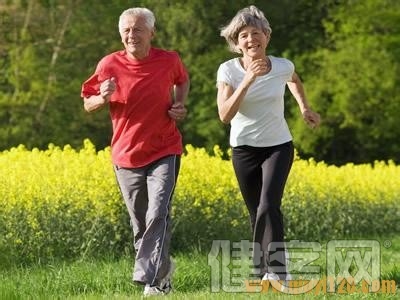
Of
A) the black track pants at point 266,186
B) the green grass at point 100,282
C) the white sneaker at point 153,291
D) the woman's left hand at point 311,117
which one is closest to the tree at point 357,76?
the green grass at point 100,282

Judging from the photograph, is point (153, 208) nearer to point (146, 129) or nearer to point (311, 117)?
point (146, 129)

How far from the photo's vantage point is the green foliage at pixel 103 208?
35.1 feet

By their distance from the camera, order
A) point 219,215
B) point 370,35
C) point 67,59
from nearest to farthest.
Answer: point 219,215, point 67,59, point 370,35

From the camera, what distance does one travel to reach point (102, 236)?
36.1 ft

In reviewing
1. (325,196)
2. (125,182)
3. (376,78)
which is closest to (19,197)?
(125,182)

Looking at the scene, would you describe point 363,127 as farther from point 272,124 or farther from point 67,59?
point 272,124

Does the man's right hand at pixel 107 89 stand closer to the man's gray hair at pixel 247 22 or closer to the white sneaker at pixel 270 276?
the man's gray hair at pixel 247 22

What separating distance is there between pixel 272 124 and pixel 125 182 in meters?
0.97

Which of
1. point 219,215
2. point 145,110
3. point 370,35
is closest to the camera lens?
point 145,110

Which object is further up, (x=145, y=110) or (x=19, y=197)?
(x=145, y=110)

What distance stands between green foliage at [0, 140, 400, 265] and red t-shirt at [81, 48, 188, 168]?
9.59 ft

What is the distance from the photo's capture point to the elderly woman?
7.62 metres

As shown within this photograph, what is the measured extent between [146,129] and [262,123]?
0.70 meters

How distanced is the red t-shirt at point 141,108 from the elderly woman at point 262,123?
13.3 inches
